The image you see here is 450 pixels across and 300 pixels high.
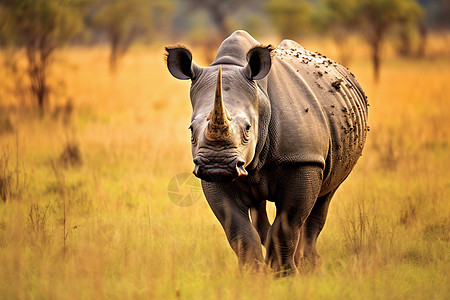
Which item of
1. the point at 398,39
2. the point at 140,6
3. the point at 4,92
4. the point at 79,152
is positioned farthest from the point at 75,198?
the point at 398,39

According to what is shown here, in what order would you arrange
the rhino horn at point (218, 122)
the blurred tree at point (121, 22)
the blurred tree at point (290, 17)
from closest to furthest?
the rhino horn at point (218, 122), the blurred tree at point (121, 22), the blurred tree at point (290, 17)

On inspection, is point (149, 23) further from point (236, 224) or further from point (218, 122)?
point (218, 122)

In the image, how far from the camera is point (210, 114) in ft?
12.7

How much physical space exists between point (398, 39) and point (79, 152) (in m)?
25.3

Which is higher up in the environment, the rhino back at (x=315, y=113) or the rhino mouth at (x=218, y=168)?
the rhino back at (x=315, y=113)

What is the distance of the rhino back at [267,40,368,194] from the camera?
4.40 meters

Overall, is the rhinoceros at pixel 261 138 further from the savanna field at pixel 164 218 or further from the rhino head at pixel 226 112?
the savanna field at pixel 164 218

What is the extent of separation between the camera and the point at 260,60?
426 centimetres

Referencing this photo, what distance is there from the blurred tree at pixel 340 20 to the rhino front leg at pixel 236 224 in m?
19.8

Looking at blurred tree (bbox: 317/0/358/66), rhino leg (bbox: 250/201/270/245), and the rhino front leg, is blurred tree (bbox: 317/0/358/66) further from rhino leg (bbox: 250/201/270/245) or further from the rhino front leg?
the rhino front leg

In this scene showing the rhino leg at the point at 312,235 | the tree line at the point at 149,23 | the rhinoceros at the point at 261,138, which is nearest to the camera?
the rhinoceros at the point at 261,138

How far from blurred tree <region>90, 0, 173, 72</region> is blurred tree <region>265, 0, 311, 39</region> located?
5941 millimetres

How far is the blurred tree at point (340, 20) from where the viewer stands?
24745 millimetres

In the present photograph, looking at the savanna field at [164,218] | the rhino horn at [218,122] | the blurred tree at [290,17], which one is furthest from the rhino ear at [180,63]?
the blurred tree at [290,17]
